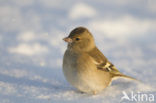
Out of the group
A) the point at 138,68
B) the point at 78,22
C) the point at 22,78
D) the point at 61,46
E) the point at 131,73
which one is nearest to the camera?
the point at 22,78

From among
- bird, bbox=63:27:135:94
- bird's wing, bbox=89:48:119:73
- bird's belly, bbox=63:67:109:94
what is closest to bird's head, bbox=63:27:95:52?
bird, bbox=63:27:135:94

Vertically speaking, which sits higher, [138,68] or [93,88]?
[138,68]

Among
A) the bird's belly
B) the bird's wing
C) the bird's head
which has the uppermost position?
the bird's head

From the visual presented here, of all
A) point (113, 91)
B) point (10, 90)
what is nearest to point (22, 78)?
point (10, 90)

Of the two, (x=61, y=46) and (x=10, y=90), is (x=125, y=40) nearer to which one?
(x=61, y=46)

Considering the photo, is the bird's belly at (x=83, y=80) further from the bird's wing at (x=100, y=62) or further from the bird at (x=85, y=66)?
the bird's wing at (x=100, y=62)

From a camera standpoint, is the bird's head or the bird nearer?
the bird

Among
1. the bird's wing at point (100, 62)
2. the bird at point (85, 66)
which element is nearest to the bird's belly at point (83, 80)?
the bird at point (85, 66)

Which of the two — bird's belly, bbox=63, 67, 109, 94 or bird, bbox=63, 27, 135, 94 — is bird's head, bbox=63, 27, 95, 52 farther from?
bird's belly, bbox=63, 67, 109, 94
